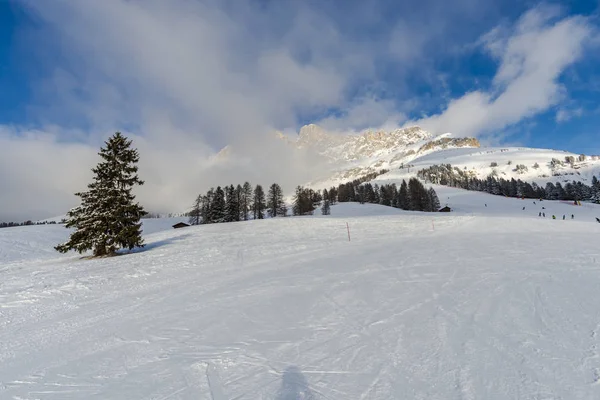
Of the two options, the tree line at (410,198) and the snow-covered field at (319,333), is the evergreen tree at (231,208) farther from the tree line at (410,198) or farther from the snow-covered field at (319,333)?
the tree line at (410,198)

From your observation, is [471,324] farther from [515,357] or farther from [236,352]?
[236,352]

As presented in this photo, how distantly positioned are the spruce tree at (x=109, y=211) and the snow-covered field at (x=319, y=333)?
7.30 m

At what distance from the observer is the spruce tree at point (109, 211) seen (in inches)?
714

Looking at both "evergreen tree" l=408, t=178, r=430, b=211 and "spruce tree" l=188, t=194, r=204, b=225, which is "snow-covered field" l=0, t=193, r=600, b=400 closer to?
"spruce tree" l=188, t=194, r=204, b=225

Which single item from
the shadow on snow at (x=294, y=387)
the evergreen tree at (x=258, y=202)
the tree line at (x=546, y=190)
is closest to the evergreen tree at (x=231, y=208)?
the evergreen tree at (x=258, y=202)

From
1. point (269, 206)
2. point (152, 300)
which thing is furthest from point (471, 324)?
point (269, 206)

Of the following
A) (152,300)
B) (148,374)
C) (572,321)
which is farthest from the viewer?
(152,300)

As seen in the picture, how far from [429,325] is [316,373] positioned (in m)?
2.60

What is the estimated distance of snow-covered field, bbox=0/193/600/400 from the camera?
3.74 meters

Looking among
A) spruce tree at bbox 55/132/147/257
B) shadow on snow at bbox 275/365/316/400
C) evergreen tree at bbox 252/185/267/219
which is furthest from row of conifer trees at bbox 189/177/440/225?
shadow on snow at bbox 275/365/316/400

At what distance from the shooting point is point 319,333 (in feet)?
17.4

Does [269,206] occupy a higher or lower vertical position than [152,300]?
higher

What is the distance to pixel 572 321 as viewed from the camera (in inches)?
201

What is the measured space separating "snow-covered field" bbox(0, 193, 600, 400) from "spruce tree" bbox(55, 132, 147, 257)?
7301 mm
